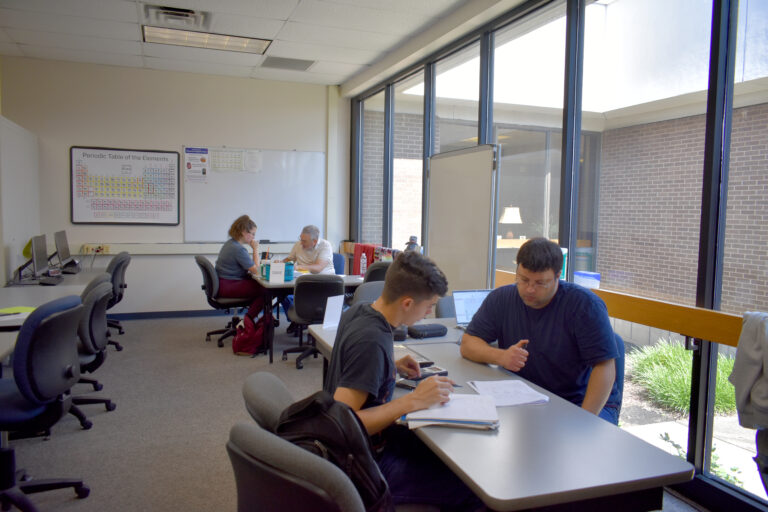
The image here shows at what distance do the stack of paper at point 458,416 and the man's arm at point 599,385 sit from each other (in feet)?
1.54

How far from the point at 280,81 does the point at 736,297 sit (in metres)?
5.67

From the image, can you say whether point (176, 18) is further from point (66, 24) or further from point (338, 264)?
point (338, 264)

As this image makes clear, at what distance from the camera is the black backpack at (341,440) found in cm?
110

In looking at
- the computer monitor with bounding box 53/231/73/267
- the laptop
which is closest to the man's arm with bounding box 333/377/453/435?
the laptop

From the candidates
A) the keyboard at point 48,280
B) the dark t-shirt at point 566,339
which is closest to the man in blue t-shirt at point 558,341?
the dark t-shirt at point 566,339

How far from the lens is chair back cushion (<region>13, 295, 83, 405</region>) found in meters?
2.12

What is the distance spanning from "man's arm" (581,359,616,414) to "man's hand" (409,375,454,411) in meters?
0.61

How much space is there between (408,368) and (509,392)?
1.23 ft

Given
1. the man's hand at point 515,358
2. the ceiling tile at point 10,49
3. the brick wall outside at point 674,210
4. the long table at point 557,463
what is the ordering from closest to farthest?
1. the long table at point 557,463
2. the man's hand at point 515,358
3. the brick wall outside at point 674,210
4. the ceiling tile at point 10,49

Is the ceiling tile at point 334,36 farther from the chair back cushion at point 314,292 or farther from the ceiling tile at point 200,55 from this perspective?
the chair back cushion at point 314,292

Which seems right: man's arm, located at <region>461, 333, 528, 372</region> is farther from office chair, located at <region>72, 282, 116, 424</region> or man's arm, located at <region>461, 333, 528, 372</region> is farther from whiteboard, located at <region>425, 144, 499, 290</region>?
office chair, located at <region>72, 282, 116, 424</region>

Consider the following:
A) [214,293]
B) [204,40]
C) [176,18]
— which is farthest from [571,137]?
[204,40]

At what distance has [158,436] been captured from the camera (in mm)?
3162

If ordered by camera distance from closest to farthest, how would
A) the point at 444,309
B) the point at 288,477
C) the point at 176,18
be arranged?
the point at 288,477 → the point at 444,309 → the point at 176,18
